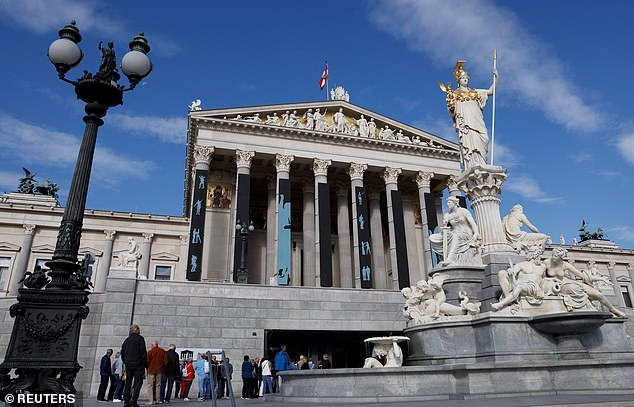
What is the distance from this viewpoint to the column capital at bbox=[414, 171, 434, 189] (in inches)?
1395

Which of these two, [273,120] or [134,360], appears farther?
[273,120]

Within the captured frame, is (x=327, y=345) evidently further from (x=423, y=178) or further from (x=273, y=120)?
(x=273, y=120)

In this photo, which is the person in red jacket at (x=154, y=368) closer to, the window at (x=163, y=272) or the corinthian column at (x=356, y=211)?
the corinthian column at (x=356, y=211)

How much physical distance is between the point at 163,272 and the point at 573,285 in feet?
120

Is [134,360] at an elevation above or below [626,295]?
below

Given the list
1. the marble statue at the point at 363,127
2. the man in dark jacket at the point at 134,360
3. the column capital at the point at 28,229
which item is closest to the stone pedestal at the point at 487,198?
the man in dark jacket at the point at 134,360

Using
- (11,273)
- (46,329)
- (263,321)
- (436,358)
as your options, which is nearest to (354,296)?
(263,321)

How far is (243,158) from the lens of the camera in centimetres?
3158

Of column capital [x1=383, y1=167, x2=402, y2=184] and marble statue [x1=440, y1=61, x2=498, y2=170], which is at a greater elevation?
column capital [x1=383, y1=167, x2=402, y2=184]

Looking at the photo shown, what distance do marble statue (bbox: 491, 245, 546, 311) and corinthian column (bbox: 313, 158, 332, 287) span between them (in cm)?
1962

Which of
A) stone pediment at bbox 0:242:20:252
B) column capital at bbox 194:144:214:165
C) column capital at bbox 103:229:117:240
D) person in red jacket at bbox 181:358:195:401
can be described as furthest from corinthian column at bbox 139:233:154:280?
person in red jacket at bbox 181:358:195:401

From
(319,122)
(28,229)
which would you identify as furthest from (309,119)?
(28,229)

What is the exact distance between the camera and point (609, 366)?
7.75 m

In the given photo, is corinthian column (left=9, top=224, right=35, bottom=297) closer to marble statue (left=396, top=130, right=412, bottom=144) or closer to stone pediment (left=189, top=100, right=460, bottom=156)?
stone pediment (left=189, top=100, right=460, bottom=156)
